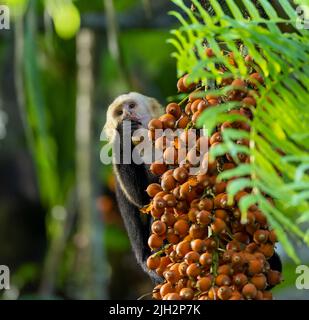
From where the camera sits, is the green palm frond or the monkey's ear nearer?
the green palm frond

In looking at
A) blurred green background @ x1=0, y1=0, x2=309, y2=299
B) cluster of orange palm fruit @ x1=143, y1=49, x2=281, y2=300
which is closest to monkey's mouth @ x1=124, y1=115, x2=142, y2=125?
blurred green background @ x1=0, y1=0, x2=309, y2=299

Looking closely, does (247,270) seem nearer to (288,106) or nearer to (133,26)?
(288,106)

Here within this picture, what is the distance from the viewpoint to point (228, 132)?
3.90 ft

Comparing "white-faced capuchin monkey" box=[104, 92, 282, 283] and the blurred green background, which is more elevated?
the blurred green background

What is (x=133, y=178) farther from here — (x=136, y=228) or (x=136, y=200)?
(x=136, y=228)

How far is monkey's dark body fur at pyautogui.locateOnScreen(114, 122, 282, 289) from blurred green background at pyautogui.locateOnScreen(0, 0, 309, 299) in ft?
Answer: 2.16

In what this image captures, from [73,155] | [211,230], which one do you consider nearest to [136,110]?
[211,230]

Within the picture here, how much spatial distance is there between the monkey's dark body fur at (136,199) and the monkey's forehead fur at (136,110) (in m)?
0.07

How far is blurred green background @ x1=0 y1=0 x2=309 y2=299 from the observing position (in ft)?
13.6

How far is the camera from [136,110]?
3010 millimetres

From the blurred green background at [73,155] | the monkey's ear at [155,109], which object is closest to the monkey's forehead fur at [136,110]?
the monkey's ear at [155,109]

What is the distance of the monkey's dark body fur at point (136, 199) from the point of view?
2.67 meters

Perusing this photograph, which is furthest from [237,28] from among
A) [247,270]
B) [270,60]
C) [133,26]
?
[133,26]

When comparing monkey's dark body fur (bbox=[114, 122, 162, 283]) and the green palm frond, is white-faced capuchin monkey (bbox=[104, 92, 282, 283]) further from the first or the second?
the green palm frond
